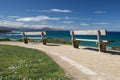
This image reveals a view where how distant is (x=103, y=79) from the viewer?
8805 mm

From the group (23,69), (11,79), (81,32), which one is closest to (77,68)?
(23,69)

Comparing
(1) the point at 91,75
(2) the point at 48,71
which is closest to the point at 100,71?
(1) the point at 91,75

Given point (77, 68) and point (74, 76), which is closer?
point (74, 76)

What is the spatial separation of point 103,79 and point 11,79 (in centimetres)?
311

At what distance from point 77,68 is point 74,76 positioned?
1.63 metres

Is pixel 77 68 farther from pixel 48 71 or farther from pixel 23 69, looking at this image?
pixel 23 69

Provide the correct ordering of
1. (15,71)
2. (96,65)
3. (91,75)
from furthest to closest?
(96,65) → (15,71) → (91,75)

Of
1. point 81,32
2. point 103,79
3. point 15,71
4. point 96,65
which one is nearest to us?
point 103,79

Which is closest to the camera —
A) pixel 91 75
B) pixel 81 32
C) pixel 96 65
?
pixel 91 75

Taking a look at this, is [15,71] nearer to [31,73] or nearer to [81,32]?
[31,73]

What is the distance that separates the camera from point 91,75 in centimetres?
946

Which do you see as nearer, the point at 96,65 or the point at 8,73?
the point at 8,73

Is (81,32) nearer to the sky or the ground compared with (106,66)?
nearer to the sky

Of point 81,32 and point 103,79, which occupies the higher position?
point 81,32
